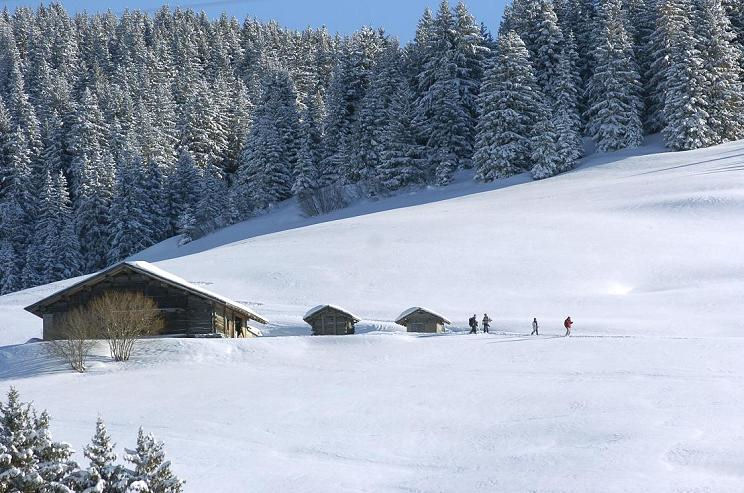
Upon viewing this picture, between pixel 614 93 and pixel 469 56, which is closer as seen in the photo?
pixel 614 93

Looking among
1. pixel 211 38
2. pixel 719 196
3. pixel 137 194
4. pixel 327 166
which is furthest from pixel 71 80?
pixel 719 196

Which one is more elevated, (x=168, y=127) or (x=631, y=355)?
(x=168, y=127)

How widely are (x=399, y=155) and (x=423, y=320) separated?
110 ft

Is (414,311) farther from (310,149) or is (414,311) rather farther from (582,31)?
(582,31)

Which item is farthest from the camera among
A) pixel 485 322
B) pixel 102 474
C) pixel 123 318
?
pixel 485 322

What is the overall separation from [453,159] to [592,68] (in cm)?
1355

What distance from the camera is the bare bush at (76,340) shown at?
29000 millimetres

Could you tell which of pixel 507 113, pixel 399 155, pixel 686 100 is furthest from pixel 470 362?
pixel 399 155

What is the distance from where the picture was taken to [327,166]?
230ft

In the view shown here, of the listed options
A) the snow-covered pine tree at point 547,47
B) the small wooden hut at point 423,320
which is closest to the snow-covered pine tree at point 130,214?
the snow-covered pine tree at point 547,47

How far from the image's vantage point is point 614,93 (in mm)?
62406

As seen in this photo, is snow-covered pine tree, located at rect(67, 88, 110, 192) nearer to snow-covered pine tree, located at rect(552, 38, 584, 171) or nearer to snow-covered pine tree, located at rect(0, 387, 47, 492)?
snow-covered pine tree, located at rect(552, 38, 584, 171)

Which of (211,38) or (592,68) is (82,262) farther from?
(211,38)

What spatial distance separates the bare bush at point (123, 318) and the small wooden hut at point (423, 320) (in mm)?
8952
